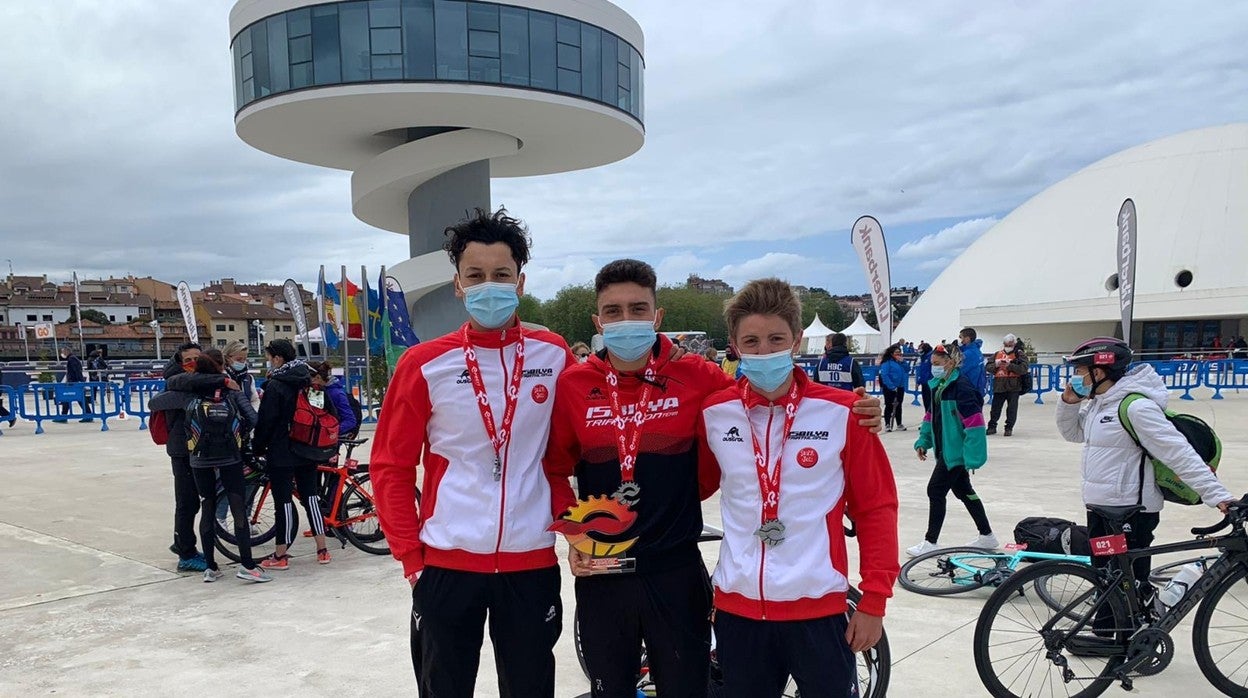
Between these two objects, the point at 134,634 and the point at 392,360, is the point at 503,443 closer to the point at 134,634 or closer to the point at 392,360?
the point at 134,634

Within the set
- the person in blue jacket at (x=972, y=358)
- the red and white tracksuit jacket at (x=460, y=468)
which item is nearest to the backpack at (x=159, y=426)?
the red and white tracksuit jacket at (x=460, y=468)

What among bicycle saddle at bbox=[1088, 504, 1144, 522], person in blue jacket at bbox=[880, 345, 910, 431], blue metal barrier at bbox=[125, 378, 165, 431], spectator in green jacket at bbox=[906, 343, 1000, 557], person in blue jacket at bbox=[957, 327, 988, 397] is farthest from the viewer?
blue metal barrier at bbox=[125, 378, 165, 431]

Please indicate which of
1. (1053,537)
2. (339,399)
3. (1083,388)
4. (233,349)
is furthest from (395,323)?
(1083,388)

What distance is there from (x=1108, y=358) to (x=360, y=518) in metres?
6.01

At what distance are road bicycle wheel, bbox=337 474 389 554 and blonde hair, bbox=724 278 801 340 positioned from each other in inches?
214

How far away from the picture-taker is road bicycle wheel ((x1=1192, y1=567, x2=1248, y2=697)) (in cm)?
393

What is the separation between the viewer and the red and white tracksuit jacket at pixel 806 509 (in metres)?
2.49

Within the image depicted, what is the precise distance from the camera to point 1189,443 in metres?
4.11

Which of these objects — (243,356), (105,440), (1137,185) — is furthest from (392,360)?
(1137,185)

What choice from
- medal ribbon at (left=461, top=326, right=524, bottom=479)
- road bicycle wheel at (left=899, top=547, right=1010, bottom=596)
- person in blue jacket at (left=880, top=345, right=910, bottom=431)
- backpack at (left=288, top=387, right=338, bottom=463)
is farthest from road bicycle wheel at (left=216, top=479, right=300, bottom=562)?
person in blue jacket at (left=880, top=345, right=910, bottom=431)

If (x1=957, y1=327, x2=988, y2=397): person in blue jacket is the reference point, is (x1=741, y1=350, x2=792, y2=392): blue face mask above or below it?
above

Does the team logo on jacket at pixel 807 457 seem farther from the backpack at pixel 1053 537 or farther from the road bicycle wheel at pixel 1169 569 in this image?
the backpack at pixel 1053 537

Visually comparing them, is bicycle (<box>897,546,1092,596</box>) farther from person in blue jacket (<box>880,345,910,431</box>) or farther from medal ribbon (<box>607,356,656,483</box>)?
person in blue jacket (<box>880,345,910,431</box>)

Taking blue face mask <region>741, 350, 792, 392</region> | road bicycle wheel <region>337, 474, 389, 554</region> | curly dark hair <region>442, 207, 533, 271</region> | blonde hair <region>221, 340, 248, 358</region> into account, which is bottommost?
road bicycle wheel <region>337, 474, 389, 554</region>
